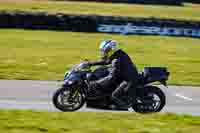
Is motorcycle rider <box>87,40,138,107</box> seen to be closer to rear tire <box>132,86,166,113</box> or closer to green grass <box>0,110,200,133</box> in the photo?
rear tire <box>132,86,166,113</box>

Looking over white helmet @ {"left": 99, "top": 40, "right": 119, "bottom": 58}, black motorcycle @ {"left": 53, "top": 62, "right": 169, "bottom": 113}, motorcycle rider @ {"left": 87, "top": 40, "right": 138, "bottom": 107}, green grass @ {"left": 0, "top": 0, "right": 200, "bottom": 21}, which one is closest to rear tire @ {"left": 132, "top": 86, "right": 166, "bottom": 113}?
black motorcycle @ {"left": 53, "top": 62, "right": 169, "bottom": 113}

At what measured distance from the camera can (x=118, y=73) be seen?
43.7 feet

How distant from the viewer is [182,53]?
3253 cm

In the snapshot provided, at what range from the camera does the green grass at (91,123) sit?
9242mm

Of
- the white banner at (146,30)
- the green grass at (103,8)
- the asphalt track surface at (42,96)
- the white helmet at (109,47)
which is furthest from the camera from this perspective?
the green grass at (103,8)

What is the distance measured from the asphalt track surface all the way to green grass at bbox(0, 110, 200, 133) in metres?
3.15

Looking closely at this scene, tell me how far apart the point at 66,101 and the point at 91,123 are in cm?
367

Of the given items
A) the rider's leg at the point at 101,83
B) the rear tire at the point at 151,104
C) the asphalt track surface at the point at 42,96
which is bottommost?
the asphalt track surface at the point at 42,96

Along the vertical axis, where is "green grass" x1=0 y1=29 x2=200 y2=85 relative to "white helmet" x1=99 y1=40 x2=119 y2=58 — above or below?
below

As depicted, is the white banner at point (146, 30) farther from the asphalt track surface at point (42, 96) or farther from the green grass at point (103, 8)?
the asphalt track surface at point (42, 96)

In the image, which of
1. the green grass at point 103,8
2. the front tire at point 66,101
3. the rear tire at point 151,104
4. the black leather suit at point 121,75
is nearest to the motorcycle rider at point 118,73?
the black leather suit at point 121,75

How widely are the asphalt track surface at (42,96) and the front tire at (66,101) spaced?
319mm

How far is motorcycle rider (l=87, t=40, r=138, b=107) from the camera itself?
13.2m

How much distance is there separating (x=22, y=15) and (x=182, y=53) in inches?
371
